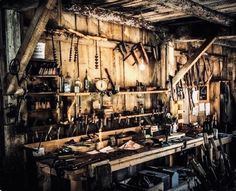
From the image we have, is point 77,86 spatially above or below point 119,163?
above

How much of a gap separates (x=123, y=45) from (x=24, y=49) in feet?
9.17

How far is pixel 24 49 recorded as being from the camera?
4.43 metres

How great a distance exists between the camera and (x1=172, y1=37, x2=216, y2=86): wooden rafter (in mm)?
7266

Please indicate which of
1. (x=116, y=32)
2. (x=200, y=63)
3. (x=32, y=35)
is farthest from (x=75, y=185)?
(x=200, y=63)

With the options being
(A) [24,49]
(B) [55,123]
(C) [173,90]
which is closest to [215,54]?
(C) [173,90]

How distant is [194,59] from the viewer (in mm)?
7422

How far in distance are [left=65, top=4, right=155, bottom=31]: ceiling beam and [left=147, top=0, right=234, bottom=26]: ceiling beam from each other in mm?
1299

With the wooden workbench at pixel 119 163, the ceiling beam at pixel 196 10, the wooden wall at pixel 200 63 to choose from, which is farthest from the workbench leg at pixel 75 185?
the wooden wall at pixel 200 63

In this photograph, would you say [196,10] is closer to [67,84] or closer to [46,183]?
[67,84]

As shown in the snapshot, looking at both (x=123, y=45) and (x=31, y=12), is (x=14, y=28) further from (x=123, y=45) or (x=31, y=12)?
(x=123, y=45)

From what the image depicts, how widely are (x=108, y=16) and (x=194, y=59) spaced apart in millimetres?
2517

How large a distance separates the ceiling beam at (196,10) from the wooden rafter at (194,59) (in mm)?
743

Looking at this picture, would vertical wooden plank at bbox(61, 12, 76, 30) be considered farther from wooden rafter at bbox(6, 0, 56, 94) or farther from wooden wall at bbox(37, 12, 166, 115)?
wooden rafter at bbox(6, 0, 56, 94)

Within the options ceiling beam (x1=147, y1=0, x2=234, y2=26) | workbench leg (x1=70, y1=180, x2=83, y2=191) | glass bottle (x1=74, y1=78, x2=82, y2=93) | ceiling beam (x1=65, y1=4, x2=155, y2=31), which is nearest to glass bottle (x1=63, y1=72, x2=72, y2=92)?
glass bottle (x1=74, y1=78, x2=82, y2=93)
